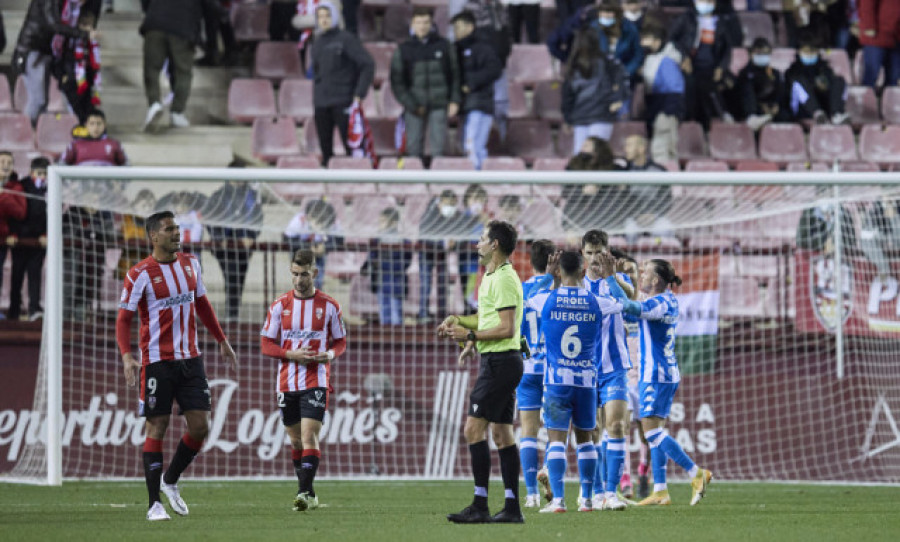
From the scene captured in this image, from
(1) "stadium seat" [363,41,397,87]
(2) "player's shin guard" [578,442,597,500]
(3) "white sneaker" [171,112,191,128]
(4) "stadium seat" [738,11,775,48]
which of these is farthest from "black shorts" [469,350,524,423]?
(4) "stadium seat" [738,11,775,48]

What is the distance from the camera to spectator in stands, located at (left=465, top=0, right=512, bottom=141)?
1753cm

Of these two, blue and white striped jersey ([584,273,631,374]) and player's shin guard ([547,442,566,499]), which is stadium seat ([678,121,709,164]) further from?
player's shin guard ([547,442,566,499])

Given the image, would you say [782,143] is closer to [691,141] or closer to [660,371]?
[691,141]

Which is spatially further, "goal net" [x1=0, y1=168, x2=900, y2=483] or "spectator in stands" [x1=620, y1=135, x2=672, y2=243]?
"spectator in stands" [x1=620, y1=135, x2=672, y2=243]

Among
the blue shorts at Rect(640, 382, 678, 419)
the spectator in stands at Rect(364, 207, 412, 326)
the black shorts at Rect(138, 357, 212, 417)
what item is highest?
the spectator in stands at Rect(364, 207, 412, 326)

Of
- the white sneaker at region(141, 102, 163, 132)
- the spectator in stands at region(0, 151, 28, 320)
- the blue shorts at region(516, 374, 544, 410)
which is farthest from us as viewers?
the white sneaker at region(141, 102, 163, 132)

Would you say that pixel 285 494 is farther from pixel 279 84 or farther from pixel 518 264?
pixel 279 84

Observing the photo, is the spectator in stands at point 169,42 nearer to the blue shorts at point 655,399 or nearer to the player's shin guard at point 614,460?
the blue shorts at point 655,399

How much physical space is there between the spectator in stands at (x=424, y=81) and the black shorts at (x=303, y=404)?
24.3 feet

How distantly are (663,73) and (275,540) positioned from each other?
11.3 m

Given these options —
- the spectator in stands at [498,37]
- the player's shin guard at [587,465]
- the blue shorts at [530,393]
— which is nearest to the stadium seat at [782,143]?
the spectator in stands at [498,37]

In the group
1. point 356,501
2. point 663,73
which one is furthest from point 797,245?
point 356,501

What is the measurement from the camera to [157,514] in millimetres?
8844

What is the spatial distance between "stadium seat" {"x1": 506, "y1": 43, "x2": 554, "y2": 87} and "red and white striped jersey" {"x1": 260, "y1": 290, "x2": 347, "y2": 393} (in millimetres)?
9756
